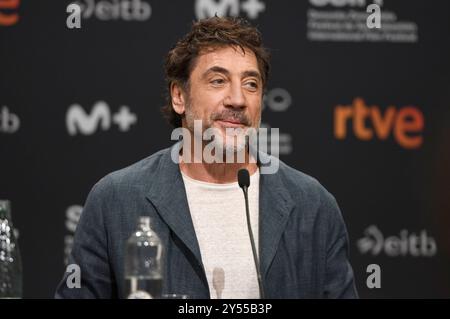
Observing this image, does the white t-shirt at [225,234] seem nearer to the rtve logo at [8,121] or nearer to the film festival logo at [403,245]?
the film festival logo at [403,245]

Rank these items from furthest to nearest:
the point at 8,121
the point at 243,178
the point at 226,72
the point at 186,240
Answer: the point at 8,121 < the point at 226,72 < the point at 186,240 < the point at 243,178

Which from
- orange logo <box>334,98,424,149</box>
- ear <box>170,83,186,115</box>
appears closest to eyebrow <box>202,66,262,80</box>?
ear <box>170,83,186,115</box>

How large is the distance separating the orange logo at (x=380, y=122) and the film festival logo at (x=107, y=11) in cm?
113

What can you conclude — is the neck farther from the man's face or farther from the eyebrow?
the eyebrow

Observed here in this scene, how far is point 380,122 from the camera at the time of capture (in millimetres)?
4180

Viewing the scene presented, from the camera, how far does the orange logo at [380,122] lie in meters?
4.18

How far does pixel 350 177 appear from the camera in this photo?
422cm

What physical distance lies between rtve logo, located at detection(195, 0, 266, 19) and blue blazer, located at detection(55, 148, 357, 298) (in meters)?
1.47

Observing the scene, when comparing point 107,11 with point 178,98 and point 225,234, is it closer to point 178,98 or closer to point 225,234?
point 178,98

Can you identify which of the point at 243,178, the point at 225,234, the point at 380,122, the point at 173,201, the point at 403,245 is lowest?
the point at 403,245

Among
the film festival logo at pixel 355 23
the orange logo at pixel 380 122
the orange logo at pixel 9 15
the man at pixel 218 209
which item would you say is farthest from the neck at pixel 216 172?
the orange logo at pixel 9 15

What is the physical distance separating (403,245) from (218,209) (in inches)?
62.0

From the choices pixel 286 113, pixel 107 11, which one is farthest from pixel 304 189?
pixel 107 11
